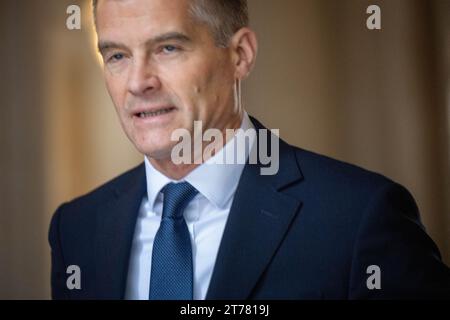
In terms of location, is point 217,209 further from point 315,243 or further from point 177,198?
point 315,243

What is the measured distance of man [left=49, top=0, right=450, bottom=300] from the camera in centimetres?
97

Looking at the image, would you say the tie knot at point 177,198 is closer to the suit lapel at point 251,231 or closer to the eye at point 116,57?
the suit lapel at point 251,231

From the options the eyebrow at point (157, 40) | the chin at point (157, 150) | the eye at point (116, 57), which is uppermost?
the eyebrow at point (157, 40)

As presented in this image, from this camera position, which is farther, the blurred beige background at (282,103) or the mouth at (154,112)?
the blurred beige background at (282,103)

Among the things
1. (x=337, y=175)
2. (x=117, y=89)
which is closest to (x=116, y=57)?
(x=117, y=89)

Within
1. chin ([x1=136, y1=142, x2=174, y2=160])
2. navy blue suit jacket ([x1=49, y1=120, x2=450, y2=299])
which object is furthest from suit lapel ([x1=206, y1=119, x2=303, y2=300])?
chin ([x1=136, y1=142, x2=174, y2=160])

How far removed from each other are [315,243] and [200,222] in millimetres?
204

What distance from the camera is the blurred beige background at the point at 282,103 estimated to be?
3.72 feet

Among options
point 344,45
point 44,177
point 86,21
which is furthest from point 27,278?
point 344,45

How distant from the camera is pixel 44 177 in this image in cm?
Answer: 121

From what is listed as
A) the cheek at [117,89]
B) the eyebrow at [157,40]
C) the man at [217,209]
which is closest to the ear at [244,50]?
the man at [217,209]

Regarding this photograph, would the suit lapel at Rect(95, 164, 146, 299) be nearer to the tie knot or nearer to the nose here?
the tie knot

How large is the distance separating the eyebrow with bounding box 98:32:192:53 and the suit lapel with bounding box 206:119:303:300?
260 millimetres

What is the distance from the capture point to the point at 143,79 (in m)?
0.99
